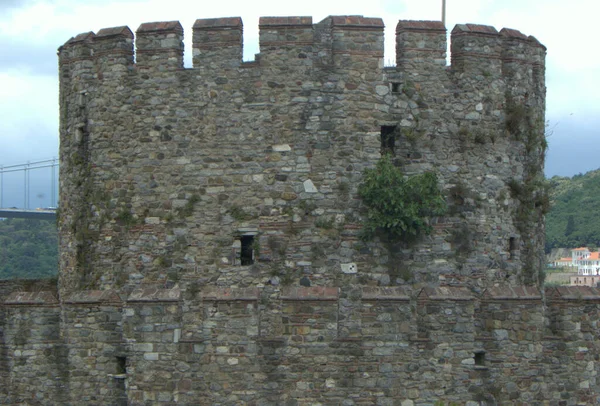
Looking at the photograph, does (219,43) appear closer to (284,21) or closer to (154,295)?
(284,21)

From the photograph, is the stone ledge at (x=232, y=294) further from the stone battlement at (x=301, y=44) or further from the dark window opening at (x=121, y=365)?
the stone battlement at (x=301, y=44)

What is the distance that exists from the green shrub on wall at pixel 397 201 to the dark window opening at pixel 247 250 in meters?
1.78

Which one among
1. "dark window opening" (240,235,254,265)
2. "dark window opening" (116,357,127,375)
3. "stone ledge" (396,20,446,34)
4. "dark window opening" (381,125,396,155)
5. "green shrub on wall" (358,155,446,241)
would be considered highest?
"stone ledge" (396,20,446,34)

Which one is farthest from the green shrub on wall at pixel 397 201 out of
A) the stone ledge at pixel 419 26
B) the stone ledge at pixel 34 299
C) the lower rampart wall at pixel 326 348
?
the stone ledge at pixel 34 299

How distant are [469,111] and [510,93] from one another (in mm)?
917

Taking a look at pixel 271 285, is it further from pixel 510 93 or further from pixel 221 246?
pixel 510 93

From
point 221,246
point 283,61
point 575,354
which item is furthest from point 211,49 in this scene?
point 575,354

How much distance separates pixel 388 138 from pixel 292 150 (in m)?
1.56

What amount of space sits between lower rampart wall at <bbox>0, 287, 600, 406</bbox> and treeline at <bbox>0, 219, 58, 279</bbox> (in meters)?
43.7

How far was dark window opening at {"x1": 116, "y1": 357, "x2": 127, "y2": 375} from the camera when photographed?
15227 millimetres

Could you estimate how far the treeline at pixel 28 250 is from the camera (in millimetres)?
63738

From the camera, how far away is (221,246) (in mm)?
15352

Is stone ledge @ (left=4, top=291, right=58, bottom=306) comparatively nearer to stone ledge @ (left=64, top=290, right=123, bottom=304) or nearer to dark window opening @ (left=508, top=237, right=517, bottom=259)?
stone ledge @ (left=64, top=290, right=123, bottom=304)

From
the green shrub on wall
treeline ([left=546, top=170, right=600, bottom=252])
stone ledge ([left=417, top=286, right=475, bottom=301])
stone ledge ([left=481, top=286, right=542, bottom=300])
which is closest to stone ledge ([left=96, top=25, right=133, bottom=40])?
the green shrub on wall
